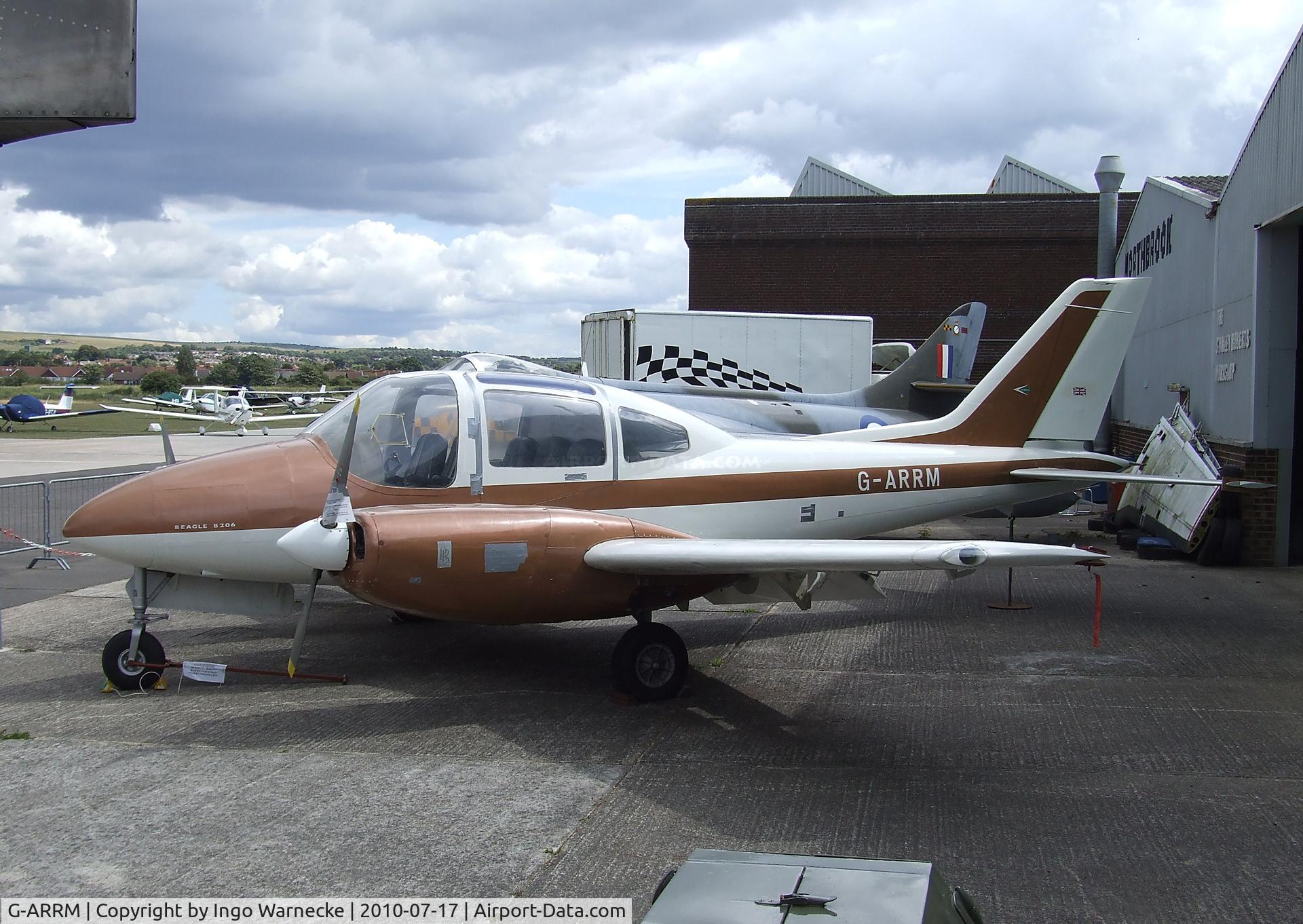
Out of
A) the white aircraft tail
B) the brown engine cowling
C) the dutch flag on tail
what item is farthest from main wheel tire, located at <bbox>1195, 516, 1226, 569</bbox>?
the brown engine cowling

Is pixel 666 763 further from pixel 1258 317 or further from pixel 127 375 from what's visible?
pixel 127 375

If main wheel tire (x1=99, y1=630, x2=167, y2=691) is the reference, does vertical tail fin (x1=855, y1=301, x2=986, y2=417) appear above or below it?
above

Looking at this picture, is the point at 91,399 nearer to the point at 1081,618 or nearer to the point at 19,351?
the point at 1081,618

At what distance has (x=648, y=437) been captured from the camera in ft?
25.0

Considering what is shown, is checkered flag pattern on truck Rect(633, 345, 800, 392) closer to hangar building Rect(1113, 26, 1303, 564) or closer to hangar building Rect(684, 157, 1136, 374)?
hangar building Rect(1113, 26, 1303, 564)

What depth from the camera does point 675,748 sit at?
19.5 ft

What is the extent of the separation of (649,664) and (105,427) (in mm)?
49517

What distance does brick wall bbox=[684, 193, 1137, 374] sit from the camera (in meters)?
28.3

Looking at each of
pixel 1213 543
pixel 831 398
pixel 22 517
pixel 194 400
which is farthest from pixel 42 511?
pixel 194 400

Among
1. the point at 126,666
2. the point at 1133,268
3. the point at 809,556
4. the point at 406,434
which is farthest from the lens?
the point at 1133,268

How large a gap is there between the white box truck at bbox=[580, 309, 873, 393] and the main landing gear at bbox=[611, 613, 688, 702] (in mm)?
10428

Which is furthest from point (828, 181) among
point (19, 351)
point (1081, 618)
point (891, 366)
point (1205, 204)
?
point (19, 351)

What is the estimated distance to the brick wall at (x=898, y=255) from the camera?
93.0 ft

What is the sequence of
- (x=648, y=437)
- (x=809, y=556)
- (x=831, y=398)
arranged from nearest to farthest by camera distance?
(x=809, y=556) < (x=648, y=437) < (x=831, y=398)
